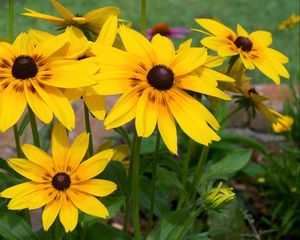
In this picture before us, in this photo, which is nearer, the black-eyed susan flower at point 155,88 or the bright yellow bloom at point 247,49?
the black-eyed susan flower at point 155,88

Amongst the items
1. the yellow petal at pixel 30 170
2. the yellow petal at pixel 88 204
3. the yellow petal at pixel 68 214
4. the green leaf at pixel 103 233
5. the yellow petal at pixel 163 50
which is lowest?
the green leaf at pixel 103 233

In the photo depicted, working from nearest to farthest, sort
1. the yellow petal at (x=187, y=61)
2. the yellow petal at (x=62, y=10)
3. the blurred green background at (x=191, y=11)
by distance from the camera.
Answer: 1. the yellow petal at (x=187, y=61)
2. the yellow petal at (x=62, y=10)
3. the blurred green background at (x=191, y=11)

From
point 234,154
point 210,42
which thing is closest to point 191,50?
point 210,42

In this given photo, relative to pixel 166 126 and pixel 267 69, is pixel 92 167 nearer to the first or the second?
pixel 166 126

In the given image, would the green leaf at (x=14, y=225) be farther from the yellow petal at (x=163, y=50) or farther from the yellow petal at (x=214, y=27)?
the yellow petal at (x=214, y=27)

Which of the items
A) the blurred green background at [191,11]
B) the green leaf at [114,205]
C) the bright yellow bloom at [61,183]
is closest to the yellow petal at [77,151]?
the bright yellow bloom at [61,183]

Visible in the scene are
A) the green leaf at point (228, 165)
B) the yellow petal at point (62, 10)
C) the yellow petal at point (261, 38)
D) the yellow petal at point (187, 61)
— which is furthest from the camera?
the green leaf at point (228, 165)

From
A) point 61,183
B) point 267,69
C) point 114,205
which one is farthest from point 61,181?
point 267,69
